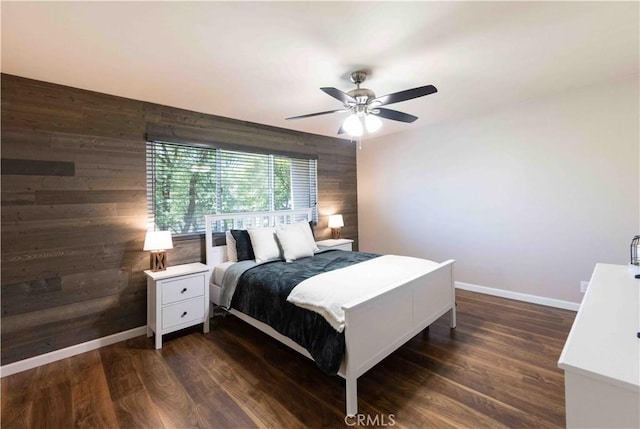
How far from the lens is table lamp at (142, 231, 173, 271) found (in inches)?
111

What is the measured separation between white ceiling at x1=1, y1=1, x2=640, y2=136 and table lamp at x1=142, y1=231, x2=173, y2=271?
4.66ft

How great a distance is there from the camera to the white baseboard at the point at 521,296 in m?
3.31

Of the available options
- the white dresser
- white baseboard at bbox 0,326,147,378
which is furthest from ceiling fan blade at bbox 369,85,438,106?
white baseboard at bbox 0,326,147,378

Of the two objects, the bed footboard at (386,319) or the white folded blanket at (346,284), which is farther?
the white folded blanket at (346,284)

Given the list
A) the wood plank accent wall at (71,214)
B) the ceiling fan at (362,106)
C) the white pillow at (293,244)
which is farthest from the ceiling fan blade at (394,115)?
the wood plank accent wall at (71,214)

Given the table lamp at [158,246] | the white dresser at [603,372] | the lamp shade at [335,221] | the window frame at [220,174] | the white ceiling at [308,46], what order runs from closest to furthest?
the white dresser at [603,372], the white ceiling at [308,46], the table lamp at [158,246], the window frame at [220,174], the lamp shade at [335,221]

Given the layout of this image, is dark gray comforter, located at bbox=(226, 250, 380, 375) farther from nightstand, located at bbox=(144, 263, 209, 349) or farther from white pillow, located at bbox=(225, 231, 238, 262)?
white pillow, located at bbox=(225, 231, 238, 262)

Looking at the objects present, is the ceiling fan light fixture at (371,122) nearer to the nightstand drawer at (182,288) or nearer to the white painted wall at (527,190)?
the white painted wall at (527,190)

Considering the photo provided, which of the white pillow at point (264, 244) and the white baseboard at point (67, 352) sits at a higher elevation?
the white pillow at point (264, 244)

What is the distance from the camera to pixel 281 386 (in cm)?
210

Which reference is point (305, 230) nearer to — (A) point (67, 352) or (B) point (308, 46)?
(B) point (308, 46)

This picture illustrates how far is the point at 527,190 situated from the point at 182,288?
4.16 meters

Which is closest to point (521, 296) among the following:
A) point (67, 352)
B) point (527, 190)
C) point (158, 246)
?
point (527, 190)

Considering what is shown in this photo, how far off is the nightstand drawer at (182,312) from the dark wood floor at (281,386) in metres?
0.22
